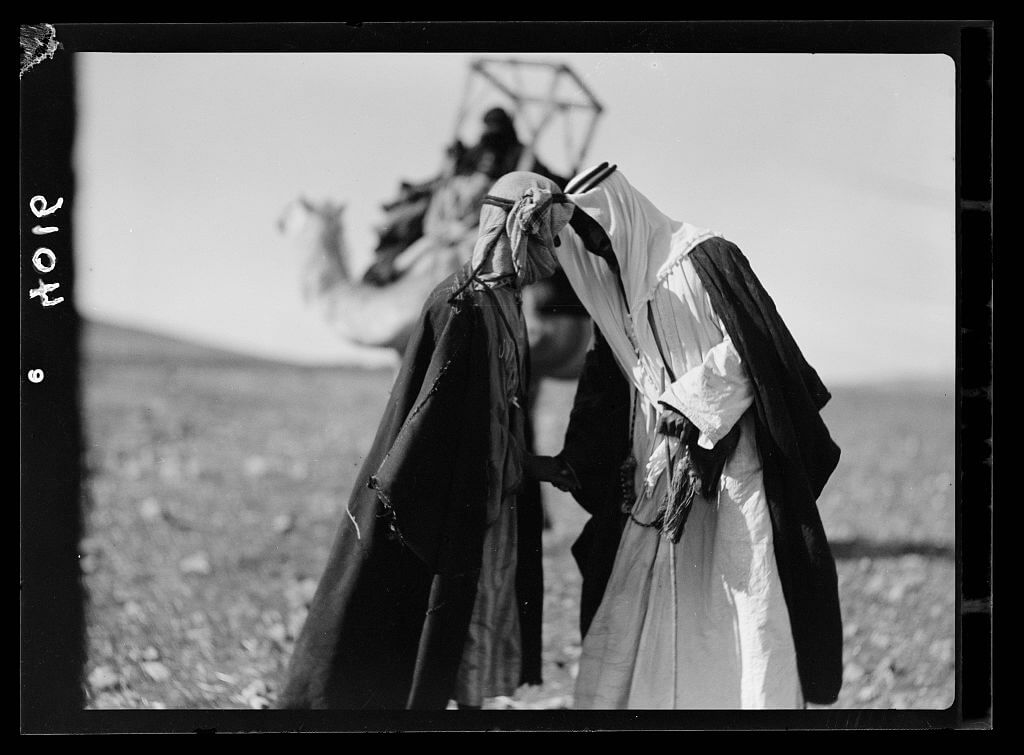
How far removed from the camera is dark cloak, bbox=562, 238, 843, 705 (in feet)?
11.4

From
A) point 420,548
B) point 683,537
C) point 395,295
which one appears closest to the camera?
point 420,548

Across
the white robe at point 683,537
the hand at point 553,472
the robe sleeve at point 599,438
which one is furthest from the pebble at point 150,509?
the white robe at point 683,537

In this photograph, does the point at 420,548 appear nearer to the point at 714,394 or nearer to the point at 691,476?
the point at 691,476

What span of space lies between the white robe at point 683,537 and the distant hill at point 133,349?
988 millimetres

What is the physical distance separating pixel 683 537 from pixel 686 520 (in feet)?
0.18

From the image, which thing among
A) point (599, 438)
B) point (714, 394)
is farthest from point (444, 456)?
point (714, 394)

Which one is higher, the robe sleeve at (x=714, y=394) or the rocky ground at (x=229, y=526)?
the robe sleeve at (x=714, y=394)

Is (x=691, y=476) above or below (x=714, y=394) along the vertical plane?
below

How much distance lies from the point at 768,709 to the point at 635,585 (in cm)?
52

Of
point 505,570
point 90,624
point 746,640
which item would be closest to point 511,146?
point 505,570

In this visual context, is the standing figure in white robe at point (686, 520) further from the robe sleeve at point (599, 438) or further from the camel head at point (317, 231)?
the camel head at point (317, 231)

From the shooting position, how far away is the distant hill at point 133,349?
3.64 meters

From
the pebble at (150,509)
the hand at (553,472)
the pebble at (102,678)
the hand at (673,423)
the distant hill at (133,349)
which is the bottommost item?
the pebble at (102,678)

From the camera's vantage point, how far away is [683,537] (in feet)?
11.6
